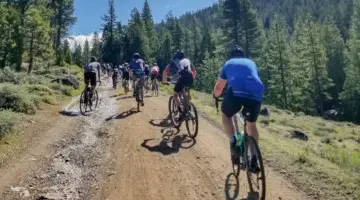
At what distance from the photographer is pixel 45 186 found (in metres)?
7.87

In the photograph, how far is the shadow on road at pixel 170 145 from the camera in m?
10.5

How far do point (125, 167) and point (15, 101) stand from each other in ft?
27.4

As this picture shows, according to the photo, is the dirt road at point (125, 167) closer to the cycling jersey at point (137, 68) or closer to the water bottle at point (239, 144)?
the water bottle at point (239, 144)

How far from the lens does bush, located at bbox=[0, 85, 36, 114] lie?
15.0m

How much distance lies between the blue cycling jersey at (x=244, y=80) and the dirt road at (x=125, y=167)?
1.97 metres

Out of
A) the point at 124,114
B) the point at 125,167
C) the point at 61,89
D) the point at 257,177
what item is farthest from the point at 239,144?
the point at 61,89

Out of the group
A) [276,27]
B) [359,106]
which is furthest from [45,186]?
[359,106]

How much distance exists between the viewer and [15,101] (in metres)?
15.2

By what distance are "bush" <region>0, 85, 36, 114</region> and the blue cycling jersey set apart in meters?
10.8

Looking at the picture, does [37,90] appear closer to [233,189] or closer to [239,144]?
[233,189]

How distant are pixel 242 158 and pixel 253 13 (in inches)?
2203

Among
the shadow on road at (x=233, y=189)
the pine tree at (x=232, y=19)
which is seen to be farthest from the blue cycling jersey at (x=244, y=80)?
the pine tree at (x=232, y=19)

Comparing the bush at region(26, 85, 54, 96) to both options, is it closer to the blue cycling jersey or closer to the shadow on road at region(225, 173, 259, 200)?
the shadow on road at region(225, 173, 259, 200)

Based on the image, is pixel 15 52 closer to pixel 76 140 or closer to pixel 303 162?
pixel 76 140
